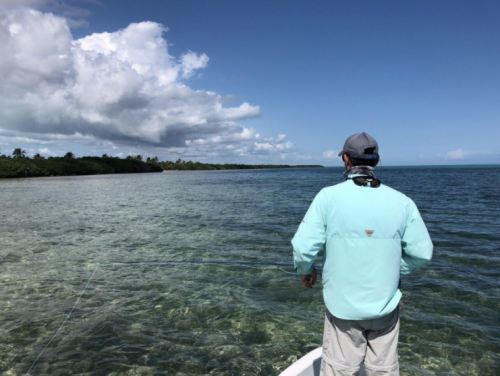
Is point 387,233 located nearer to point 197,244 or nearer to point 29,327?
point 29,327

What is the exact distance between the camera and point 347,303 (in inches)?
114

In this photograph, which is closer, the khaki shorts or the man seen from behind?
the man seen from behind

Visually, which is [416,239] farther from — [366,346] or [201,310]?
[201,310]

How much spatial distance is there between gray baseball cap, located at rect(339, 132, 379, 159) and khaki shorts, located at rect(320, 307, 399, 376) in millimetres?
1460

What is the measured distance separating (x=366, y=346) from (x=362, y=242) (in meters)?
1.03

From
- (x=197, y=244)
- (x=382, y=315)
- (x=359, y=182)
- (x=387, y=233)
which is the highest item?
(x=359, y=182)

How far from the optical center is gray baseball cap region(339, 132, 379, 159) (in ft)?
9.69

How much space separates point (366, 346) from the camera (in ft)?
9.89

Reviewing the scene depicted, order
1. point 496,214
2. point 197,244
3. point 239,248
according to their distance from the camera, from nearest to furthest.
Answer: point 239,248 → point 197,244 → point 496,214

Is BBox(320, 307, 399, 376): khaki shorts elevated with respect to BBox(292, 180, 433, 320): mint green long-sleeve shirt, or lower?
lower

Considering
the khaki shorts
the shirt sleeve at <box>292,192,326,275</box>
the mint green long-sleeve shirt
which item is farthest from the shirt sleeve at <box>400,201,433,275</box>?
the shirt sleeve at <box>292,192,326,275</box>

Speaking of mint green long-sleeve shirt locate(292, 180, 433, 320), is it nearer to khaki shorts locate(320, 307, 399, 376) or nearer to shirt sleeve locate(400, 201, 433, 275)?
shirt sleeve locate(400, 201, 433, 275)

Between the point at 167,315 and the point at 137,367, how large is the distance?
185 centimetres

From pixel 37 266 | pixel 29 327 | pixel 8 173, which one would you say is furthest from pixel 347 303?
pixel 8 173
